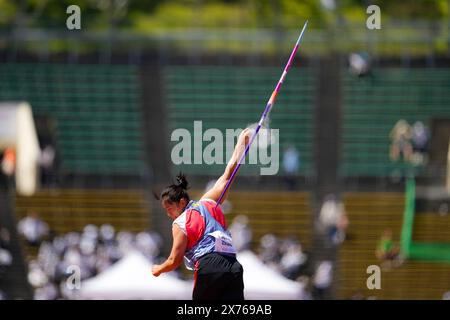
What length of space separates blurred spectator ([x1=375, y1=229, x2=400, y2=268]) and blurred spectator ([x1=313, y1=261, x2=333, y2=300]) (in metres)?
1.22

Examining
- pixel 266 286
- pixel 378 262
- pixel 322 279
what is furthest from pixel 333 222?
pixel 266 286

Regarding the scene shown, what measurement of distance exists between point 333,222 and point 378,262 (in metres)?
1.24

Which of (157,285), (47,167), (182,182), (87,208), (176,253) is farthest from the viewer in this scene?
(47,167)

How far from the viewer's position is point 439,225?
22844mm

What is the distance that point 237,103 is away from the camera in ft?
81.5

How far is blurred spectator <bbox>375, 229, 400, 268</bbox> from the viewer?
22203 mm

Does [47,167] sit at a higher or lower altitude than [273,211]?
higher

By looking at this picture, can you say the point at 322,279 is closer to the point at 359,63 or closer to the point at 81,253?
the point at 81,253

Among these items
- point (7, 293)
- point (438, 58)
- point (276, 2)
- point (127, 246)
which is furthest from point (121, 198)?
point (438, 58)

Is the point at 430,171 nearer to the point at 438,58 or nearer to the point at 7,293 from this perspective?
the point at 438,58

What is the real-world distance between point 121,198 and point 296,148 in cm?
410
